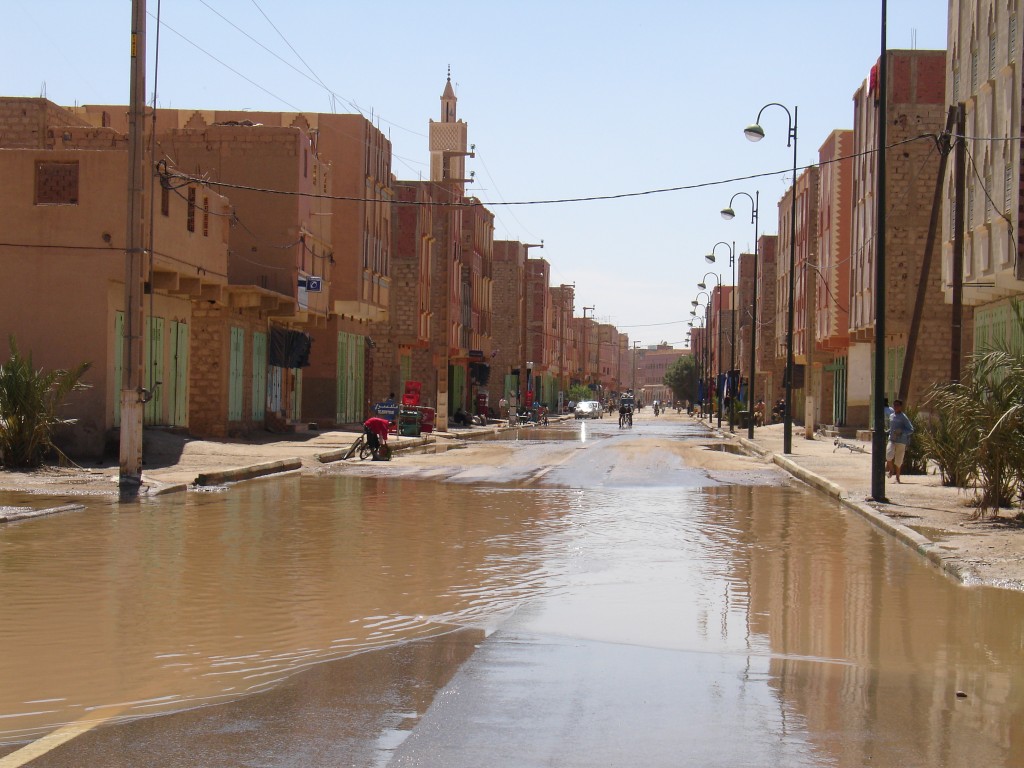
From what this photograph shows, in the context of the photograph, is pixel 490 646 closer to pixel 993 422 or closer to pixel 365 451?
pixel 993 422

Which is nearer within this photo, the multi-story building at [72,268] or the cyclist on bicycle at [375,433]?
the multi-story building at [72,268]

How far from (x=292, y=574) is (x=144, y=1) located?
43.7 ft

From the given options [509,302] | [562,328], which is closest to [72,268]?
[509,302]

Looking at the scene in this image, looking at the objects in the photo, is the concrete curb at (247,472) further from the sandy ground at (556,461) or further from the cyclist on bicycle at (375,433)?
the cyclist on bicycle at (375,433)

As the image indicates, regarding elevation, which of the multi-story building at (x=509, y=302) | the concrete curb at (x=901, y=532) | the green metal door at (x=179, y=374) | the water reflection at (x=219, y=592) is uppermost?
the multi-story building at (x=509, y=302)

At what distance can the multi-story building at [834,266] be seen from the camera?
5516cm

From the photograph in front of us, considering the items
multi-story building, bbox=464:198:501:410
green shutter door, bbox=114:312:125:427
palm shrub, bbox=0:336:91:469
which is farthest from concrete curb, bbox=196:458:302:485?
multi-story building, bbox=464:198:501:410

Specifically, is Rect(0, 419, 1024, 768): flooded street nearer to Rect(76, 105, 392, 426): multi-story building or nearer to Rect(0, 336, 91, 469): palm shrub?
Rect(0, 336, 91, 469): palm shrub

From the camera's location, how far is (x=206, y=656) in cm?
794

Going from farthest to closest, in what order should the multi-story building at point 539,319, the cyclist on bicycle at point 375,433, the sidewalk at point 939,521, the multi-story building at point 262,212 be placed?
1. the multi-story building at point 539,319
2. the multi-story building at point 262,212
3. the cyclist on bicycle at point 375,433
4. the sidewalk at point 939,521

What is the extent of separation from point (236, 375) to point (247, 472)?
12.7m

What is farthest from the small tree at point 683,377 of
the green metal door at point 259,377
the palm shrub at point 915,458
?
the palm shrub at point 915,458

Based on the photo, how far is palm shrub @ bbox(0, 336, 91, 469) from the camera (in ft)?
72.8

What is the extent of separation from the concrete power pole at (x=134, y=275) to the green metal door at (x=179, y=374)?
41.1 feet
